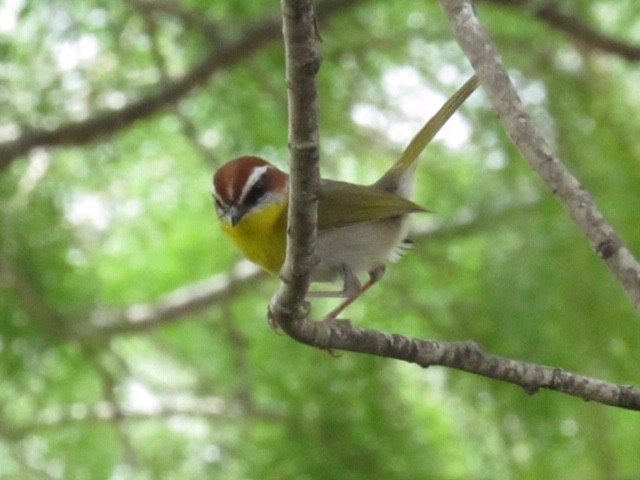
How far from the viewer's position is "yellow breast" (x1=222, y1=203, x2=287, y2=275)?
256cm

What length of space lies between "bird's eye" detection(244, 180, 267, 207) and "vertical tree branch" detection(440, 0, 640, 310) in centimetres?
89

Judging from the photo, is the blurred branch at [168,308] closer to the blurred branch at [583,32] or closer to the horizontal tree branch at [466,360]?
the blurred branch at [583,32]

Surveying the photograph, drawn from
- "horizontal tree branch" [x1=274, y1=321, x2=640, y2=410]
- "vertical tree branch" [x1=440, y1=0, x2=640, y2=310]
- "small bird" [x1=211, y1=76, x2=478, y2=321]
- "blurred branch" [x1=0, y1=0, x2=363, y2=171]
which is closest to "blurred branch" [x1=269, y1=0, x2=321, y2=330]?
"horizontal tree branch" [x1=274, y1=321, x2=640, y2=410]

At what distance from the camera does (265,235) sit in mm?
2564

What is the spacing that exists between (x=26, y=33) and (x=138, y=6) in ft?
1.15

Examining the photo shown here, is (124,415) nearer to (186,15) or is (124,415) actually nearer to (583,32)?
(186,15)

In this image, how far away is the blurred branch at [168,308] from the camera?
11.8ft

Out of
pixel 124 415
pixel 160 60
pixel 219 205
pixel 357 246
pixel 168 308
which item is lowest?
pixel 124 415

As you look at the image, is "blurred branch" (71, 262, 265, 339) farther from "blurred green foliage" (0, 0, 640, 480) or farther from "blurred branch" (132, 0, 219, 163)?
"blurred branch" (132, 0, 219, 163)

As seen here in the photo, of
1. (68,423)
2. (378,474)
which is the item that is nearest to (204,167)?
(68,423)

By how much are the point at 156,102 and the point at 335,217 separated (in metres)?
0.78

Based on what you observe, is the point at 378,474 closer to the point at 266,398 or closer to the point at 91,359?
the point at 266,398

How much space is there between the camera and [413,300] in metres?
3.57

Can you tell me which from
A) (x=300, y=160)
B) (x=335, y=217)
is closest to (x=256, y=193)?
(x=335, y=217)
